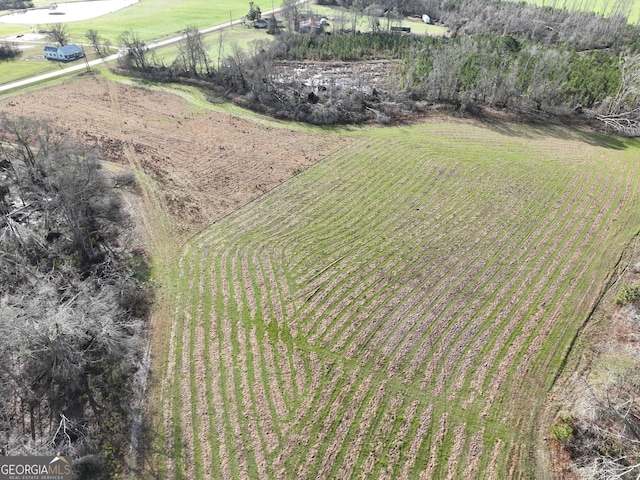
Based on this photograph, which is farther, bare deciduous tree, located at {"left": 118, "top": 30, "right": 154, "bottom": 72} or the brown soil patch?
bare deciduous tree, located at {"left": 118, "top": 30, "right": 154, "bottom": 72}

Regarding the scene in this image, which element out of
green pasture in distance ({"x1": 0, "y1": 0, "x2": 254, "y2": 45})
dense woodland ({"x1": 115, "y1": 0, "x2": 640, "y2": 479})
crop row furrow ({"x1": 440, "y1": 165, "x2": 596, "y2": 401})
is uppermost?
green pasture in distance ({"x1": 0, "y1": 0, "x2": 254, "y2": 45})

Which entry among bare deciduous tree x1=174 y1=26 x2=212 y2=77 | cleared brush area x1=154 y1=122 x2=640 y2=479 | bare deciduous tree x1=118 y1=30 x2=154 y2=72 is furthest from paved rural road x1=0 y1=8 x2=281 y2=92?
cleared brush area x1=154 y1=122 x2=640 y2=479

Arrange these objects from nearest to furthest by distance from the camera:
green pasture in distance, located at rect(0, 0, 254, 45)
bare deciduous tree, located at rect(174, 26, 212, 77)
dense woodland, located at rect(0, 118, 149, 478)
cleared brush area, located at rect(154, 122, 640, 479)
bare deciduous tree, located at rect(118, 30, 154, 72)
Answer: dense woodland, located at rect(0, 118, 149, 478) < cleared brush area, located at rect(154, 122, 640, 479) < bare deciduous tree, located at rect(174, 26, 212, 77) < bare deciduous tree, located at rect(118, 30, 154, 72) < green pasture in distance, located at rect(0, 0, 254, 45)

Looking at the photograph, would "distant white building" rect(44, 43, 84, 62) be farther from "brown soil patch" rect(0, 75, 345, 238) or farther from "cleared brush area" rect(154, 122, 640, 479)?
"cleared brush area" rect(154, 122, 640, 479)

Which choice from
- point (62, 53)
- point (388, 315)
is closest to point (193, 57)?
point (62, 53)

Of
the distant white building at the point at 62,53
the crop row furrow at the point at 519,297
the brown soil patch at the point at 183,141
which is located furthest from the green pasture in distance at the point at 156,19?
the crop row furrow at the point at 519,297

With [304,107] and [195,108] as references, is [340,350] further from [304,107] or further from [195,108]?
[195,108]

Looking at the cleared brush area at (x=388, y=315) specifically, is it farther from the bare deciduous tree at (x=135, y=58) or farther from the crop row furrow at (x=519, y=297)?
the bare deciduous tree at (x=135, y=58)

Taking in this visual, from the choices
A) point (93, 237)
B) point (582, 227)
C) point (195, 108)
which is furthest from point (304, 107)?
point (582, 227)
